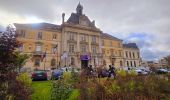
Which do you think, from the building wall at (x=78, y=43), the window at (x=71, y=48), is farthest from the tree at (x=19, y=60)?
the window at (x=71, y=48)

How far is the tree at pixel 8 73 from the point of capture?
20.0 feet

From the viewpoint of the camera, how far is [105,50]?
57406mm

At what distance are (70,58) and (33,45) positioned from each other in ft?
33.3

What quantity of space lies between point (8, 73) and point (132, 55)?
6976 cm

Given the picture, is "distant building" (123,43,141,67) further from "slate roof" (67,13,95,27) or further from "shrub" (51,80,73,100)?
"shrub" (51,80,73,100)

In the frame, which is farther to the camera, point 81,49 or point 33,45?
point 81,49

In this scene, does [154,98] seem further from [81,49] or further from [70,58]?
[81,49]

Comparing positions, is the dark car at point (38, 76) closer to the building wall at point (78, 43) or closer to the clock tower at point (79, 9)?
the building wall at point (78, 43)

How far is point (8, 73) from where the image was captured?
6.16m

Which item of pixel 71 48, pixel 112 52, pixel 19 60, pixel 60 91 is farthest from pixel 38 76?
pixel 112 52

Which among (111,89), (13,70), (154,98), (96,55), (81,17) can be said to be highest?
(81,17)

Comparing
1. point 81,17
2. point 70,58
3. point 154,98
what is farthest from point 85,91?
point 81,17

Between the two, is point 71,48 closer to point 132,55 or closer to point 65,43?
point 65,43

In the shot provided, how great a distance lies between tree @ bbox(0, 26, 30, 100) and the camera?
239 inches
